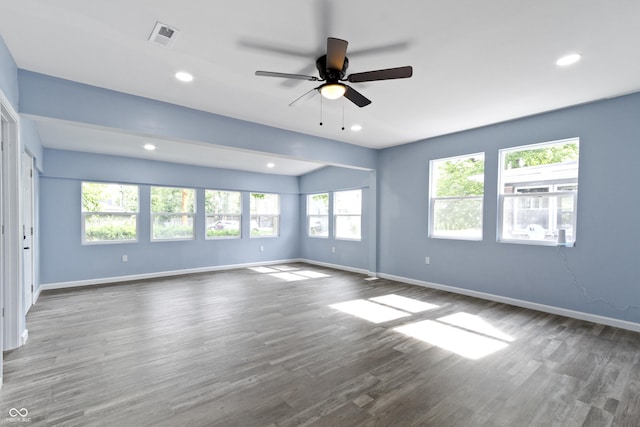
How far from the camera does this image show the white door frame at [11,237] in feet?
9.15

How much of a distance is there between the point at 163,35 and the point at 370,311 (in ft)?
12.7

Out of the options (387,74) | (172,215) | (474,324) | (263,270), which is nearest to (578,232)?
(474,324)

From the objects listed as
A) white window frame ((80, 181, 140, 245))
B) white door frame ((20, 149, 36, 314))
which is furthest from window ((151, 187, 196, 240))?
white door frame ((20, 149, 36, 314))

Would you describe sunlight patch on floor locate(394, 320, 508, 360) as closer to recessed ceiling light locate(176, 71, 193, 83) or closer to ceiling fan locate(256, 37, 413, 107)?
ceiling fan locate(256, 37, 413, 107)

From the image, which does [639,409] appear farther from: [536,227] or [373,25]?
[373,25]

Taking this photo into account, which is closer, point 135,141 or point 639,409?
point 639,409

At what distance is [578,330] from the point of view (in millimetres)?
3430

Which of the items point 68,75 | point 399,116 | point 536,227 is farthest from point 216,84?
point 536,227

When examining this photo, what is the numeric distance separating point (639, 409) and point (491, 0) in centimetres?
301

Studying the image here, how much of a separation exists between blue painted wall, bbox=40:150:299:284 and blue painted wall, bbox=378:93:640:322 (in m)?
4.25

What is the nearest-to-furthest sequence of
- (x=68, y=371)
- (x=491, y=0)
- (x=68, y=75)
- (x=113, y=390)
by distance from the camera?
(x=491, y=0), (x=113, y=390), (x=68, y=371), (x=68, y=75)

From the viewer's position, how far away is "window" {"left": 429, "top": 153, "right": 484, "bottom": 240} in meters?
4.96

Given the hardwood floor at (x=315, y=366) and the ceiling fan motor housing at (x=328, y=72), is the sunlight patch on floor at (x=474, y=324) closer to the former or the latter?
the hardwood floor at (x=315, y=366)

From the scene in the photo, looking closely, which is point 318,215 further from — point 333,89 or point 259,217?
point 333,89
